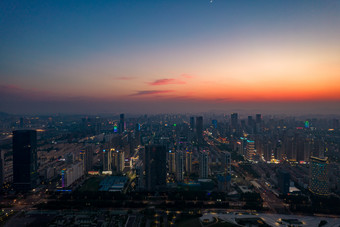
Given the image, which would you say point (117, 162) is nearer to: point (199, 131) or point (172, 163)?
point (172, 163)

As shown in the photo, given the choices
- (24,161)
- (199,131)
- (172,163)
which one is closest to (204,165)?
(172,163)

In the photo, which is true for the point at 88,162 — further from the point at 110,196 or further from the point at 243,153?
the point at 243,153

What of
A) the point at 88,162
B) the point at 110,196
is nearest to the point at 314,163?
the point at 110,196

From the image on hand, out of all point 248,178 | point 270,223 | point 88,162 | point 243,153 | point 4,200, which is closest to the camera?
point 270,223

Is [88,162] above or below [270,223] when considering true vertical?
above

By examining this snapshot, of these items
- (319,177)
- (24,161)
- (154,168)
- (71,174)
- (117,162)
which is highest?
(24,161)

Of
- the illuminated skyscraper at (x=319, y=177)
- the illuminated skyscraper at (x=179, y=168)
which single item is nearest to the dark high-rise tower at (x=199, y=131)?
the illuminated skyscraper at (x=179, y=168)
